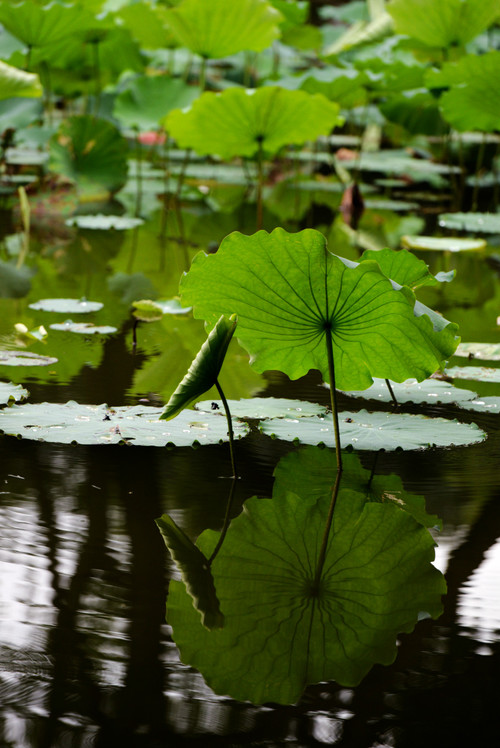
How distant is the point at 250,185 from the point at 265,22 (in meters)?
1.15

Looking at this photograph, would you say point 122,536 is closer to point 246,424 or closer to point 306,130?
point 246,424

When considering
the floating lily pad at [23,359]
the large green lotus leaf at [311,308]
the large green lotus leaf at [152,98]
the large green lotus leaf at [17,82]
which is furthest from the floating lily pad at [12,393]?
the large green lotus leaf at [152,98]

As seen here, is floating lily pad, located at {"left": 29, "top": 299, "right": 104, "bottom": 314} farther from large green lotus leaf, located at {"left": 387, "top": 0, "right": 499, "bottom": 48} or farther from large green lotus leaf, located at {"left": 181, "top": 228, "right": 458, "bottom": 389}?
large green lotus leaf, located at {"left": 387, "top": 0, "right": 499, "bottom": 48}

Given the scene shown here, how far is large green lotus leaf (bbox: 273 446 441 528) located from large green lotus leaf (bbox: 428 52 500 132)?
2.55 meters

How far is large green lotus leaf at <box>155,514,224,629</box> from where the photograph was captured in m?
0.91

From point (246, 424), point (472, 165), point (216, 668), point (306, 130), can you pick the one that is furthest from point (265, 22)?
point (216, 668)

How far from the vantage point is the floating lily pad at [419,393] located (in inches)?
62.5

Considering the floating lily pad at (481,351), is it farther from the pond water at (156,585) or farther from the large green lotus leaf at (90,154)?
the large green lotus leaf at (90,154)

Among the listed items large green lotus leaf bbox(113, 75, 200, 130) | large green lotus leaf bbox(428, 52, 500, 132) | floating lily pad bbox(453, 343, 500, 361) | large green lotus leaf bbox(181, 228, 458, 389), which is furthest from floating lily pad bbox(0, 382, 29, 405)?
large green lotus leaf bbox(113, 75, 200, 130)

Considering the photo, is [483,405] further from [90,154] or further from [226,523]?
[90,154]

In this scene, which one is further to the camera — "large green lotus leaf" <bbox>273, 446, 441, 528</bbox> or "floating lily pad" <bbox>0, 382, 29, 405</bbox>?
"floating lily pad" <bbox>0, 382, 29, 405</bbox>

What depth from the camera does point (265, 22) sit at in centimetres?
403

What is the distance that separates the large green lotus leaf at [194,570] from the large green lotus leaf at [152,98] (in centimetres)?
353

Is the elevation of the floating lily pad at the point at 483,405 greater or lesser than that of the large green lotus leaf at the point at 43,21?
lesser
